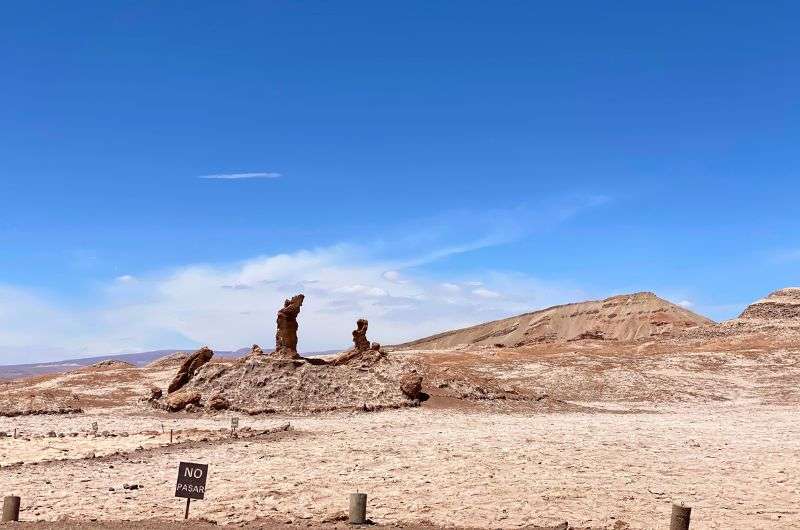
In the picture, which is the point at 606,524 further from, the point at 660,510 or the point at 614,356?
the point at 614,356

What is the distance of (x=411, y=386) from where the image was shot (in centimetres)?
3262

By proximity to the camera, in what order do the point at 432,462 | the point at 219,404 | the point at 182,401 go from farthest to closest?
the point at 182,401 < the point at 219,404 < the point at 432,462

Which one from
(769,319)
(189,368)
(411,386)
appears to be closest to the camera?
(411,386)

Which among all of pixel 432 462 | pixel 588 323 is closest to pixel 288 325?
pixel 432 462

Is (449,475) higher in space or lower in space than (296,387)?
lower

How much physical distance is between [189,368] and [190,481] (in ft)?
93.0

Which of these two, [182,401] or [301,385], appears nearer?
[182,401]

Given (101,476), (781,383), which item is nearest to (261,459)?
(101,476)

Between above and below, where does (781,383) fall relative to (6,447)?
above

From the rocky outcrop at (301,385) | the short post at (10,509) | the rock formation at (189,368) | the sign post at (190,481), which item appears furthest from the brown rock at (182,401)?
the sign post at (190,481)

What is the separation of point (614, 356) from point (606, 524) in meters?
47.1

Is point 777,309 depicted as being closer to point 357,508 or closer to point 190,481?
point 357,508

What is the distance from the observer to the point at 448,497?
14.3 m

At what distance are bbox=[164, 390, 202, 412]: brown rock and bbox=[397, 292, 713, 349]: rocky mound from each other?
183 feet
